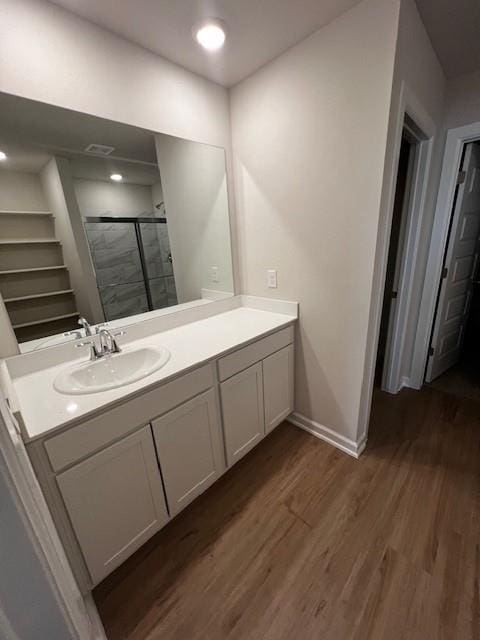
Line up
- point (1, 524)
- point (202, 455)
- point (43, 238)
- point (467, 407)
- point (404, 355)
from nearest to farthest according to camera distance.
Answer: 1. point (1, 524)
2. point (43, 238)
3. point (202, 455)
4. point (467, 407)
5. point (404, 355)

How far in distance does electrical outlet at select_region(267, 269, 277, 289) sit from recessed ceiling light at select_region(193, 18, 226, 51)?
1.20 m

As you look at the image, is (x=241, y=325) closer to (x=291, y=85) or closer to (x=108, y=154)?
(x=108, y=154)

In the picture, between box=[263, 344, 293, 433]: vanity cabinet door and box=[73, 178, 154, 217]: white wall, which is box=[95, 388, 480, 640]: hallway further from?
box=[73, 178, 154, 217]: white wall

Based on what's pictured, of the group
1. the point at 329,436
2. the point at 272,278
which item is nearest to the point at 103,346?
the point at 272,278

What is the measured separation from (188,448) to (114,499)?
0.35 m

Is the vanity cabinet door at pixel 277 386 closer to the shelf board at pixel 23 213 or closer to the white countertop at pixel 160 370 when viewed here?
the white countertop at pixel 160 370

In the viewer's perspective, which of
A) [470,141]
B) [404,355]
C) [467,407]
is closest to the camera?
[470,141]

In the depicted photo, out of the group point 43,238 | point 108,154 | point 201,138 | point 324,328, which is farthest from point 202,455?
point 201,138

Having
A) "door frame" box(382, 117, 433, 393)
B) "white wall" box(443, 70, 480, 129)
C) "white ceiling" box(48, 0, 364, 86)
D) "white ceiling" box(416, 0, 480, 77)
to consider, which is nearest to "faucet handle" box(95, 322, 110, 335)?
"white ceiling" box(48, 0, 364, 86)

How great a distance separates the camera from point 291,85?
1438 mm

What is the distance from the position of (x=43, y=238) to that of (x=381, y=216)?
161cm

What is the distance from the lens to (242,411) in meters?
1.53

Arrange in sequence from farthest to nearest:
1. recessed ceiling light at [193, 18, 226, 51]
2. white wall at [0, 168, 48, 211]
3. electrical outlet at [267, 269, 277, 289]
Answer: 1. electrical outlet at [267, 269, 277, 289]
2. recessed ceiling light at [193, 18, 226, 51]
3. white wall at [0, 168, 48, 211]

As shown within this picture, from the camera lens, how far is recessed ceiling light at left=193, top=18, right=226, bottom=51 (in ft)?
3.95
